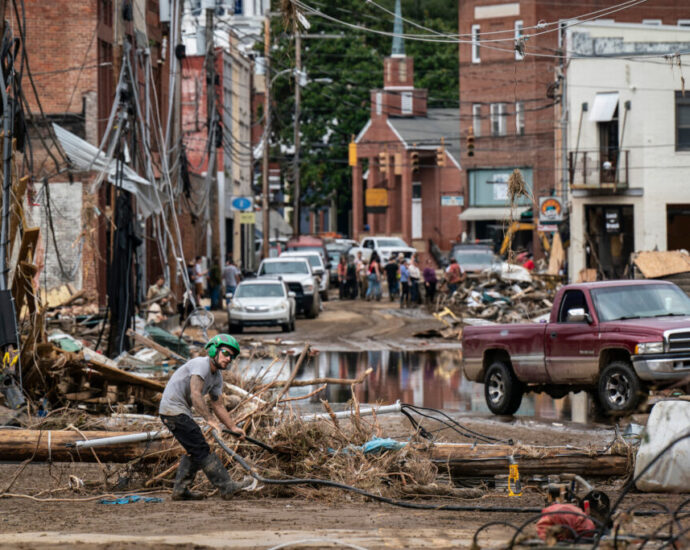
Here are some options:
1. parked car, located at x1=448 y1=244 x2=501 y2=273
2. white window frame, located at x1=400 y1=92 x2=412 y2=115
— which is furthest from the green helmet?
white window frame, located at x1=400 y1=92 x2=412 y2=115

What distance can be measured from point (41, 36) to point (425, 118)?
50311 millimetres

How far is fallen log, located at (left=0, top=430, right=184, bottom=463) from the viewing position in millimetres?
12672

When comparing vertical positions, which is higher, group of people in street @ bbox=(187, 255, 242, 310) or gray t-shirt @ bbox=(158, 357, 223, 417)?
gray t-shirt @ bbox=(158, 357, 223, 417)

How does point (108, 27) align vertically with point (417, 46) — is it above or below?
below

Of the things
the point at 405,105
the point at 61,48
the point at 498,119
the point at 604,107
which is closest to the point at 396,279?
the point at 604,107

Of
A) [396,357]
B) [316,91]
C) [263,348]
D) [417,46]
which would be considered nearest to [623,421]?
[396,357]

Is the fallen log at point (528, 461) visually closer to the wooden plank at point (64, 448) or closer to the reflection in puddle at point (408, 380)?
the wooden plank at point (64, 448)

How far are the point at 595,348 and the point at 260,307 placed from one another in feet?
62.2

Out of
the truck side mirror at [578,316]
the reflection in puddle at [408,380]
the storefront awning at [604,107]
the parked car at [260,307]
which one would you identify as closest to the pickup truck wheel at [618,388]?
the truck side mirror at [578,316]

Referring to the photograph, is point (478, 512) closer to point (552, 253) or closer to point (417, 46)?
point (552, 253)

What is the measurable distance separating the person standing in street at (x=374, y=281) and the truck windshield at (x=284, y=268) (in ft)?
20.9

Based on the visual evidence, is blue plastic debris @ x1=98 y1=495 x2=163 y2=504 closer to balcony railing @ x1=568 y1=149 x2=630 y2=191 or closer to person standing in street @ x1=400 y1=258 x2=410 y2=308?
person standing in street @ x1=400 y1=258 x2=410 y2=308

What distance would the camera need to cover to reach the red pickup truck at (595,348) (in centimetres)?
1656

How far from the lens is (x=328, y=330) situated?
36.7 m
